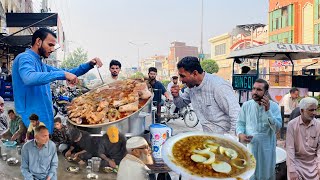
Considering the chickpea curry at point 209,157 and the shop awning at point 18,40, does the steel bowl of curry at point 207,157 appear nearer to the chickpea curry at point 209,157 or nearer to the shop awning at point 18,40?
the chickpea curry at point 209,157

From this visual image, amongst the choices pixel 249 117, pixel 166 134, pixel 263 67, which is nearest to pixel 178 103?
pixel 166 134

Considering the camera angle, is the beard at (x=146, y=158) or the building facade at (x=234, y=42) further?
the building facade at (x=234, y=42)

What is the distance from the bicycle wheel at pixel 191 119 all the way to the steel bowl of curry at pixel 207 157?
7766 millimetres

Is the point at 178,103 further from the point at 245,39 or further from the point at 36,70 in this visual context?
the point at 245,39

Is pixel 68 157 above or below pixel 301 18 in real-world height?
below

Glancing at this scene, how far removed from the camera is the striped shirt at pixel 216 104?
2.72 meters

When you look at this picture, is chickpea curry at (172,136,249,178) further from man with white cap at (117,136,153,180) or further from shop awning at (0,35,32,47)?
shop awning at (0,35,32,47)

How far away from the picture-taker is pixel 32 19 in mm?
10734

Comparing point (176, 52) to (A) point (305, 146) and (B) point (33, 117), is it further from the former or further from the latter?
(B) point (33, 117)

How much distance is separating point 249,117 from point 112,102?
153 cm

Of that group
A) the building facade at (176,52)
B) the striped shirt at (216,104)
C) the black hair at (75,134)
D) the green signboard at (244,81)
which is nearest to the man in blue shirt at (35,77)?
the black hair at (75,134)

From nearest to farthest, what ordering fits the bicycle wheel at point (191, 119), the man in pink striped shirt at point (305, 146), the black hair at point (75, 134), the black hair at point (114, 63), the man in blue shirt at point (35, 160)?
the man in blue shirt at point (35, 160), the man in pink striped shirt at point (305, 146), the black hair at point (75, 134), the black hair at point (114, 63), the bicycle wheel at point (191, 119)

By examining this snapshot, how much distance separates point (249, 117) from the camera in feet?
11.9

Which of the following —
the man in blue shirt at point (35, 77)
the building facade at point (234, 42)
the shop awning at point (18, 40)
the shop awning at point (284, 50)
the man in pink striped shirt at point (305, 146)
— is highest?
the building facade at point (234, 42)
